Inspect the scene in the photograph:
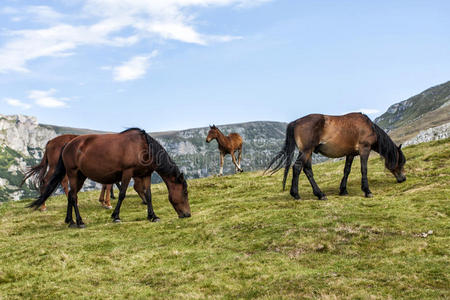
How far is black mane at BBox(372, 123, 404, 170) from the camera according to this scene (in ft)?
59.5

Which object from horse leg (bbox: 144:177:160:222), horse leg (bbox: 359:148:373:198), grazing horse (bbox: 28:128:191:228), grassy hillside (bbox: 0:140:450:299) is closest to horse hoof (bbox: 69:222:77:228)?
grazing horse (bbox: 28:128:191:228)

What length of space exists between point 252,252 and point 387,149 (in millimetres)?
10856

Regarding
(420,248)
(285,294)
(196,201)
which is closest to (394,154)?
(420,248)

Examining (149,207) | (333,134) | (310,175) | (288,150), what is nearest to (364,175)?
(333,134)

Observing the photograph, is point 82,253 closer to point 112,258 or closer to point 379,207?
point 112,258

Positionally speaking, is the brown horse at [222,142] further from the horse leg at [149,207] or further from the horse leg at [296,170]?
the horse leg at [149,207]

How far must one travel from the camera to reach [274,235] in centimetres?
1202

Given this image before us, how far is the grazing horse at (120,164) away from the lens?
16.0m

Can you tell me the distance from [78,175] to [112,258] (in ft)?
21.6

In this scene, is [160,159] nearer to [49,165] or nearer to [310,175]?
[310,175]

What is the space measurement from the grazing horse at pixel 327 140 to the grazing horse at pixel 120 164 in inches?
175

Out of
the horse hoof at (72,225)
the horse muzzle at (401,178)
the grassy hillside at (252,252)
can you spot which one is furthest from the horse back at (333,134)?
the horse hoof at (72,225)

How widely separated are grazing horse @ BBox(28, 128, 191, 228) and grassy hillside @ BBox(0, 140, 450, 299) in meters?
1.12

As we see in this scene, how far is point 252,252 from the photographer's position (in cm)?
1109
